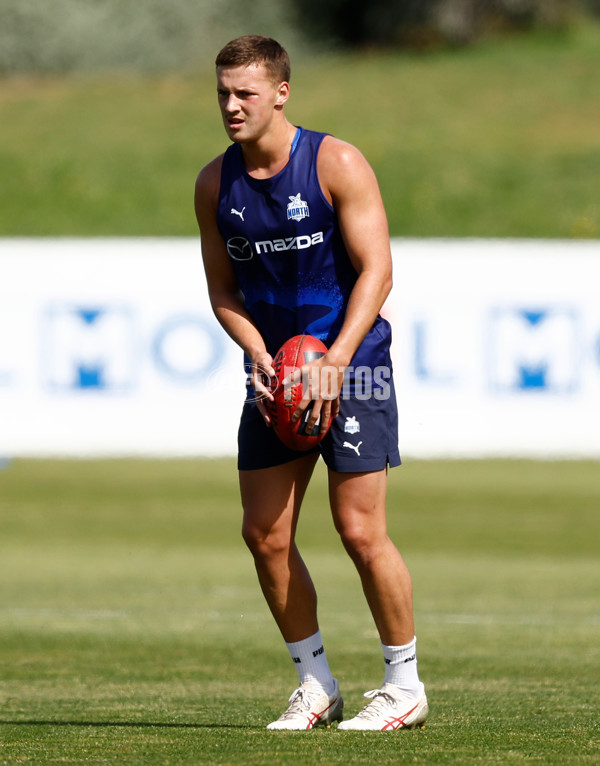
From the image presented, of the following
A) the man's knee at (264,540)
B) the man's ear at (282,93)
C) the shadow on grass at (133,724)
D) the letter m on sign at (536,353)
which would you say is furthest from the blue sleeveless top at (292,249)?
the letter m on sign at (536,353)

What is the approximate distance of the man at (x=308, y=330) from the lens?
4.80m

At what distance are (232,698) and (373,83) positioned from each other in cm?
3060

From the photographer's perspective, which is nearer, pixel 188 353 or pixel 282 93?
pixel 282 93

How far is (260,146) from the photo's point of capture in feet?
15.9

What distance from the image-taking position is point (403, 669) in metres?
4.93

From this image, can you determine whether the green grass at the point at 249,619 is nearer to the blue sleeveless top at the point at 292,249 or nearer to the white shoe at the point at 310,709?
the white shoe at the point at 310,709

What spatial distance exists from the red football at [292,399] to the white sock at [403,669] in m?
0.78

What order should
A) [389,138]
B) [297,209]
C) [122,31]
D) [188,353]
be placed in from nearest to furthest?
[297,209], [188,353], [389,138], [122,31]

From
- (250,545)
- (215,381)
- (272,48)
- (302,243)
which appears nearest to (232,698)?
(250,545)

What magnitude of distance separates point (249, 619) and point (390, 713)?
11.9ft

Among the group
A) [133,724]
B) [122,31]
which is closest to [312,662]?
[133,724]

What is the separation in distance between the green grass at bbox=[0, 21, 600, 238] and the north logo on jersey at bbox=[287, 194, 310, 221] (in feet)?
64.2

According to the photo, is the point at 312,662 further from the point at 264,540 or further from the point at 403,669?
the point at 264,540

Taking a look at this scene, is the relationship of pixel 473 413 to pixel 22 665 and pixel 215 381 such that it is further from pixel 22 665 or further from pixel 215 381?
pixel 22 665
